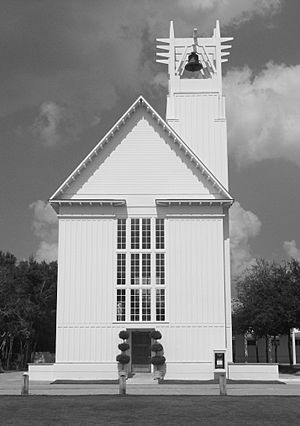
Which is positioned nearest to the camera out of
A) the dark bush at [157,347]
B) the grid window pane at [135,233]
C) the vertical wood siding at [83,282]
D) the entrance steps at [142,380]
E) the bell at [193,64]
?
the entrance steps at [142,380]

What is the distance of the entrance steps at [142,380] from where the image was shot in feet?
116

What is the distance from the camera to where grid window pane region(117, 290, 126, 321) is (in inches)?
1554

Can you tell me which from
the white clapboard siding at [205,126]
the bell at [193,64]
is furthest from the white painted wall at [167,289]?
the bell at [193,64]

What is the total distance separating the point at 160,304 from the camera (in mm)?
39719

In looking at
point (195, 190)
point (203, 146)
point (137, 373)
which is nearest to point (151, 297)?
point (137, 373)

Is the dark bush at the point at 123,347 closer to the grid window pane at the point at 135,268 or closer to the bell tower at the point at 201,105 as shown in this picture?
the grid window pane at the point at 135,268

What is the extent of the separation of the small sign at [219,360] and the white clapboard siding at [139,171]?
9.97 metres

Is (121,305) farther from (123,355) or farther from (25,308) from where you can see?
(25,308)

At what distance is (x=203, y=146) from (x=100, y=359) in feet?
54.3

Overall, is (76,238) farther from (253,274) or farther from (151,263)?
(253,274)

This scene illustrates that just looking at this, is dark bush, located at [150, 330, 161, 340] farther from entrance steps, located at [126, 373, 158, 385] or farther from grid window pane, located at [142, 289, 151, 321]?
entrance steps, located at [126, 373, 158, 385]

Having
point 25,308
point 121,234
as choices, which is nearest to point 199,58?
point 121,234

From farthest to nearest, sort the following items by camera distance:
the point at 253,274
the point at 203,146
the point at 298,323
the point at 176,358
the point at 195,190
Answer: the point at 253,274, the point at 298,323, the point at 203,146, the point at 195,190, the point at 176,358

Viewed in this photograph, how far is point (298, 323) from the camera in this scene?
5112 centimetres
